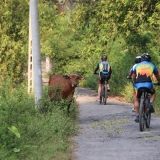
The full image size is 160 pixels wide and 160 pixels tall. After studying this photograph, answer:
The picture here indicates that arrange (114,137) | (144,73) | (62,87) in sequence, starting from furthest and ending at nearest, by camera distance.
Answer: (62,87) < (144,73) < (114,137)

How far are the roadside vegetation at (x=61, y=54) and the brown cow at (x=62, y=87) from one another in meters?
0.28

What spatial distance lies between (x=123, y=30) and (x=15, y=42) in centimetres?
663

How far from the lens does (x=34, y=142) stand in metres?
11.5

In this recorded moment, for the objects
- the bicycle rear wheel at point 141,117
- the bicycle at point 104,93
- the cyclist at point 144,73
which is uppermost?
the cyclist at point 144,73

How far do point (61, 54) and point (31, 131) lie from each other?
2337 cm

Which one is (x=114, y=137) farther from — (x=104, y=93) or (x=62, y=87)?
(x=104, y=93)

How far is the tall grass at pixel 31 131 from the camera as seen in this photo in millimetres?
10352

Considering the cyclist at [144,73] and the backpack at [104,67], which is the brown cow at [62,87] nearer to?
the cyclist at [144,73]

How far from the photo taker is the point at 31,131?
480 inches

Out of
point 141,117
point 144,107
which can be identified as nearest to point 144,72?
point 144,107

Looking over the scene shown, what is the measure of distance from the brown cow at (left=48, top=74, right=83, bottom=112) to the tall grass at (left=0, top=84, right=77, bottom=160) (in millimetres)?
525

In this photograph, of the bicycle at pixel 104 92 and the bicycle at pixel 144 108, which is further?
the bicycle at pixel 104 92

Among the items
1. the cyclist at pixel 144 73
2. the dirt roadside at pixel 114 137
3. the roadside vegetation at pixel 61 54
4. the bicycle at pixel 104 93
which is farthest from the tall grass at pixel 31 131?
the bicycle at pixel 104 93

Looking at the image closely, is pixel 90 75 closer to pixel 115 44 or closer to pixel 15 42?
pixel 115 44
